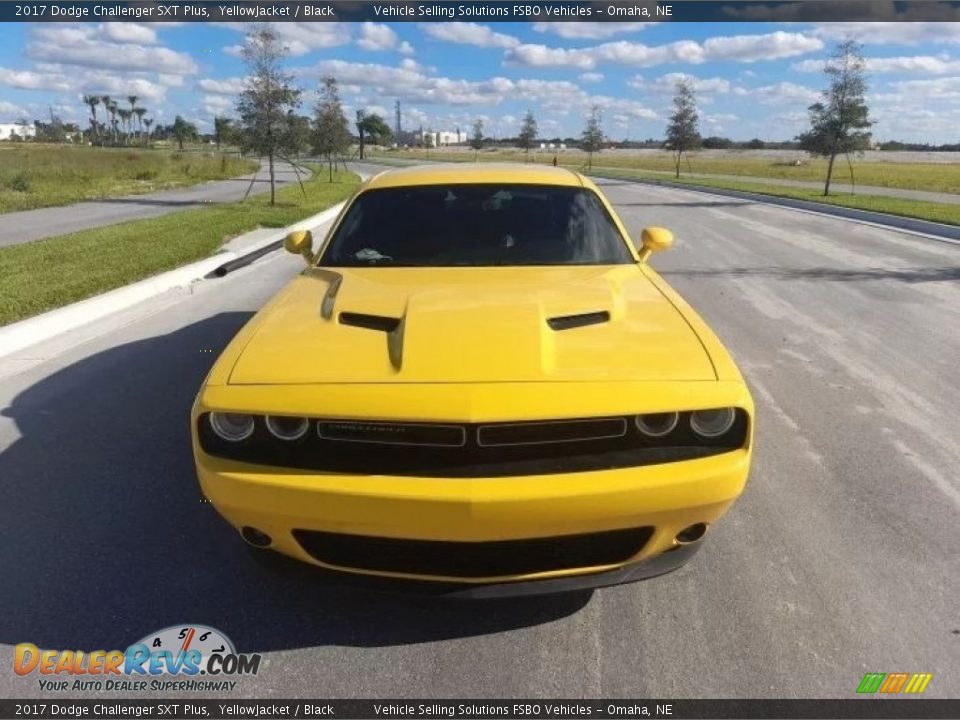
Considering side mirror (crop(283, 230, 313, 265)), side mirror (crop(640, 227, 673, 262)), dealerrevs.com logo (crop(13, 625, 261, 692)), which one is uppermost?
side mirror (crop(640, 227, 673, 262))

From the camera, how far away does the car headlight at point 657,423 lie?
224cm

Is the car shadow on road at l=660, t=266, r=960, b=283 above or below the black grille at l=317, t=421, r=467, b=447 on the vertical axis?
below

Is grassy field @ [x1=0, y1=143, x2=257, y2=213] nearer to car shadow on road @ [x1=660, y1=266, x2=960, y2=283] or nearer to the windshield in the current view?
car shadow on road @ [x1=660, y1=266, x2=960, y2=283]

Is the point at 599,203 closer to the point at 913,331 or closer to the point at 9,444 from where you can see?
the point at 9,444

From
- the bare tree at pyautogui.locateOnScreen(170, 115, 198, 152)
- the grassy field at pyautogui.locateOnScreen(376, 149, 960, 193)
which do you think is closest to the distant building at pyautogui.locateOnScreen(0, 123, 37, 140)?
the bare tree at pyautogui.locateOnScreen(170, 115, 198, 152)

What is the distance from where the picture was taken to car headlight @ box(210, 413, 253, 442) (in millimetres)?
2291

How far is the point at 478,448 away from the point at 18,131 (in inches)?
6839

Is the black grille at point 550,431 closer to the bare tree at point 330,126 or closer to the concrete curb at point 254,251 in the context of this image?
the concrete curb at point 254,251

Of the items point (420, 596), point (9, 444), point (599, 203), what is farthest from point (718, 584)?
point (9, 444)

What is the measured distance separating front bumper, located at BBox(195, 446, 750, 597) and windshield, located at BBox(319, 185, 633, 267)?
61.9 inches

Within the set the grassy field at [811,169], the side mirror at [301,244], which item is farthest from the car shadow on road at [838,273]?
the grassy field at [811,169]

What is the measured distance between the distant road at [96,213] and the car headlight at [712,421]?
45.1ft

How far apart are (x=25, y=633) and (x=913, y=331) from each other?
7.27m

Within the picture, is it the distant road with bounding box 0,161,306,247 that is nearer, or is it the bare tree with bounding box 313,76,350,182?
the distant road with bounding box 0,161,306,247
